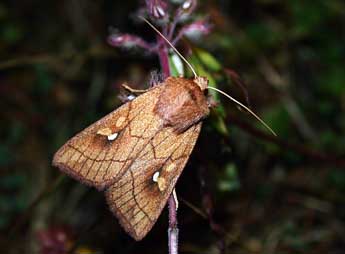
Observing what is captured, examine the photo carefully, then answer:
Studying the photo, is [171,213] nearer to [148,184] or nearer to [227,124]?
[148,184]

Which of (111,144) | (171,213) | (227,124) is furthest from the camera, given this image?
(227,124)

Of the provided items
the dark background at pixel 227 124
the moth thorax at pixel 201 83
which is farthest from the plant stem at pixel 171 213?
the dark background at pixel 227 124

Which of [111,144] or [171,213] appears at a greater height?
[111,144]

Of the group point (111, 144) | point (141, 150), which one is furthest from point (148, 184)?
point (111, 144)

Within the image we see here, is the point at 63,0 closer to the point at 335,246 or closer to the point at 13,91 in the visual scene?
the point at 13,91

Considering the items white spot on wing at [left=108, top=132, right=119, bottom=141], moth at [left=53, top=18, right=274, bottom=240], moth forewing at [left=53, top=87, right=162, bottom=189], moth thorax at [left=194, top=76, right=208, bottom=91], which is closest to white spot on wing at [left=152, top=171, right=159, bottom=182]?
moth at [left=53, top=18, right=274, bottom=240]

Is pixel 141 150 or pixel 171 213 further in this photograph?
pixel 141 150

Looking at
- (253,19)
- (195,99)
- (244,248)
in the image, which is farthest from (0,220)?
(253,19)
